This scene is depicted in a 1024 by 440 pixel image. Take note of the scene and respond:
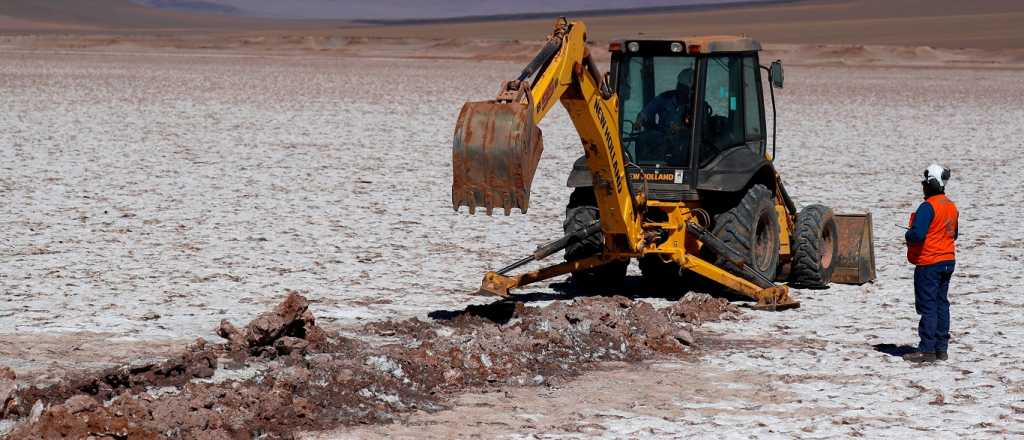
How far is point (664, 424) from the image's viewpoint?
8078mm

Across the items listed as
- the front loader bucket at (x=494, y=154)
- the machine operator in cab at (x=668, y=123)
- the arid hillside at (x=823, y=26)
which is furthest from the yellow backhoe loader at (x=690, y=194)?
the arid hillside at (x=823, y=26)

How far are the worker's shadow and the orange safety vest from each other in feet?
2.63

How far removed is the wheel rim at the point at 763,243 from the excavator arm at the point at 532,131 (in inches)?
73.5

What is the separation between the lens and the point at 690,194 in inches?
462

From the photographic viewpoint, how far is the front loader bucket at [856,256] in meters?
12.9

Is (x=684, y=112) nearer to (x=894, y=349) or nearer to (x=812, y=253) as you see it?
(x=812, y=253)

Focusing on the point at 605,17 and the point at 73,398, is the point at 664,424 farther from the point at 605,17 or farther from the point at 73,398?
the point at 605,17

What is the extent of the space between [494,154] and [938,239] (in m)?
2.99

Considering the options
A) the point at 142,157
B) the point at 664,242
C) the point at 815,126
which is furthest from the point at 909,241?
the point at 815,126

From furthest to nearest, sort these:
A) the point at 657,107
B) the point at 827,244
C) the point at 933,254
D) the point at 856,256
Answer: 1. the point at 827,244
2. the point at 856,256
3. the point at 657,107
4. the point at 933,254

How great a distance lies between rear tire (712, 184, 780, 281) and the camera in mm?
11562

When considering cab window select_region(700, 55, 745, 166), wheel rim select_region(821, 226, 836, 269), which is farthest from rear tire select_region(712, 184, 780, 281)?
wheel rim select_region(821, 226, 836, 269)

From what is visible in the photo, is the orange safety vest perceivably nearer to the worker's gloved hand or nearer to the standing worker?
the standing worker

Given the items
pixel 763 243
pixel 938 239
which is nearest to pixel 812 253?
pixel 763 243
